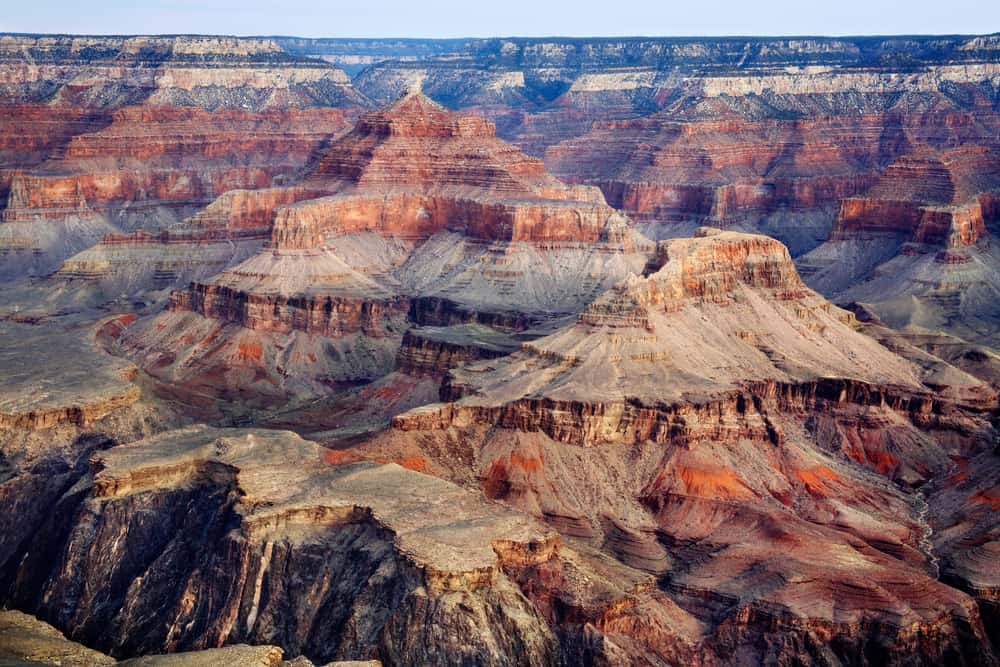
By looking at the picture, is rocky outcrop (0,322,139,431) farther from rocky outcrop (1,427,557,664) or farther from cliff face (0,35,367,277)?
cliff face (0,35,367,277)

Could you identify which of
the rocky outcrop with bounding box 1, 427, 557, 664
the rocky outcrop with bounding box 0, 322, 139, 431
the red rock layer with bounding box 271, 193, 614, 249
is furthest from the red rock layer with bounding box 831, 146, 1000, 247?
the rocky outcrop with bounding box 1, 427, 557, 664

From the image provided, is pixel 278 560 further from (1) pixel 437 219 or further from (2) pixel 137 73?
(2) pixel 137 73

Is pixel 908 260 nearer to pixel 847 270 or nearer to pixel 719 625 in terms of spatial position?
pixel 847 270

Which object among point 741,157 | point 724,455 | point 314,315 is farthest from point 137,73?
point 724,455

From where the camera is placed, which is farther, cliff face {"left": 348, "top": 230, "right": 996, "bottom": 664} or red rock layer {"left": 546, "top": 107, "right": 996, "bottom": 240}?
red rock layer {"left": 546, "top": 107, "right": 996, "bottom": 240}

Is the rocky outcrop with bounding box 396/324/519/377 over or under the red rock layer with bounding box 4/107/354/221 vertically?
over

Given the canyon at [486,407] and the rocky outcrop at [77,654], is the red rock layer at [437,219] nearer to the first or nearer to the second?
the canyon at [486,407]
